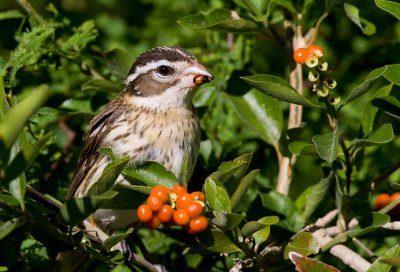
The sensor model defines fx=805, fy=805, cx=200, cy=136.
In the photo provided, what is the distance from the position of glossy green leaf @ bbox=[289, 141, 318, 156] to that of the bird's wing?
47.3 inches

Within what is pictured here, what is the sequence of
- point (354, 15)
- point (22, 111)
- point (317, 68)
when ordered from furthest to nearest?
point (354, 15), point (317, 68), point (22, 111)

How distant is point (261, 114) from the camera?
387 centimetres

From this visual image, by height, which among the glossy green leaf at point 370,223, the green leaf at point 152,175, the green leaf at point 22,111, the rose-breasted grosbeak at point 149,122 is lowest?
the glossy green leaf at point 370,223

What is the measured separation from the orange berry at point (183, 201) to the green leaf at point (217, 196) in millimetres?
87

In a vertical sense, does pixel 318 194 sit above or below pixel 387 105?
below

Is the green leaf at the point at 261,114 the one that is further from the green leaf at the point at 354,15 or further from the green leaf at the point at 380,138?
the green leaf at the point at 380,138

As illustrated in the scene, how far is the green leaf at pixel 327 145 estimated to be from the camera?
9.22 ft

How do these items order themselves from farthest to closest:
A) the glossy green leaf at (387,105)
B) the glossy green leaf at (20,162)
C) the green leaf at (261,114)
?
1. the green leaf at (261,114)
2. the glossy green leaf at (387,105)
3. the glossy green leaf at (20,162)

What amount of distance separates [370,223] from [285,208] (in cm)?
46

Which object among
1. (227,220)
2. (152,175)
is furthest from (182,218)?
(152,175)

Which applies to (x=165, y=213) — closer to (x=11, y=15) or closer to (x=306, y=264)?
(x=306, y=264)

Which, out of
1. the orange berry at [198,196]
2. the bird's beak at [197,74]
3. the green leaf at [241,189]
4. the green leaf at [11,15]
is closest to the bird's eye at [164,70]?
the bird's beak at [197,74]

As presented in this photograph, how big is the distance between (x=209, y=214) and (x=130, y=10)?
326cm

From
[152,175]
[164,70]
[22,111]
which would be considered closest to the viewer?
[22,111]
